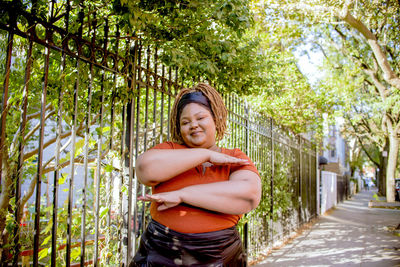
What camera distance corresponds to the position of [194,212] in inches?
61.6

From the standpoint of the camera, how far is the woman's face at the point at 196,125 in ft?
5.78

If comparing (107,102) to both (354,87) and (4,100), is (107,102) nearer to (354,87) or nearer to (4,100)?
(4,100)

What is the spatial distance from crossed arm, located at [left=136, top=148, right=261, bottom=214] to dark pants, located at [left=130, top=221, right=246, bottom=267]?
0.15m

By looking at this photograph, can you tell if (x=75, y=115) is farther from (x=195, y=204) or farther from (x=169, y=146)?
(x=195, y=204)

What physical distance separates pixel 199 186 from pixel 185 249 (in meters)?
0.30

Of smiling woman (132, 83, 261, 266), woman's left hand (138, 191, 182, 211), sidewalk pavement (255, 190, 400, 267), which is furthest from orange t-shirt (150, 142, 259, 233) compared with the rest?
sidewalk pavement (255, 190, 400, 267)

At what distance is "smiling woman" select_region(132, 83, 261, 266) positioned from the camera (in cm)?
150

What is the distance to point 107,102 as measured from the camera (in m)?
2.94

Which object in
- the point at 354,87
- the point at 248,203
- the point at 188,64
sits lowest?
the point at 248,203

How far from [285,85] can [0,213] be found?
8.84 metres

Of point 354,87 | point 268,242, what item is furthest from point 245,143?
point 354,87

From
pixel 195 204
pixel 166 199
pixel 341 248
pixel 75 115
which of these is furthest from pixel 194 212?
pixel 341 248

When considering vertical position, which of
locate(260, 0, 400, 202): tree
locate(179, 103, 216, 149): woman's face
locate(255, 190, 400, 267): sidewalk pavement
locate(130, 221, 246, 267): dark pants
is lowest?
locate(255, 190, 400, 267): sidewalk pavement

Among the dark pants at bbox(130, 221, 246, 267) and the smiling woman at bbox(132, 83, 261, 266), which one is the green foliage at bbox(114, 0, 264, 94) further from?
the dark pants at bbox(130, 221, 246, 267)
